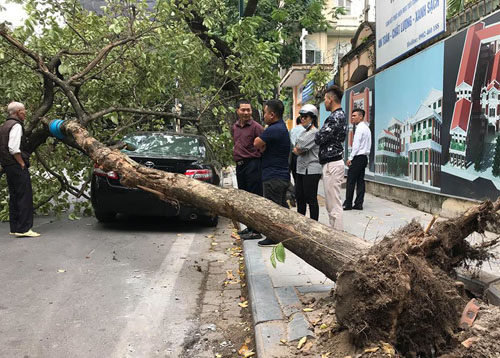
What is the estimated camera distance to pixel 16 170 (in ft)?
20.5

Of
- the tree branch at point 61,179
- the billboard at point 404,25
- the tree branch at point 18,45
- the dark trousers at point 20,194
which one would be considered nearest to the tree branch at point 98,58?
the tree branch at point 18,45

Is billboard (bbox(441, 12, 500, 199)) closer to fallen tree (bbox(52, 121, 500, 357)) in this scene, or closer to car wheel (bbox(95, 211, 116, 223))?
fallen tree (bbox(52, 121, 500, 357))

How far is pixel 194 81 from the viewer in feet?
28.4

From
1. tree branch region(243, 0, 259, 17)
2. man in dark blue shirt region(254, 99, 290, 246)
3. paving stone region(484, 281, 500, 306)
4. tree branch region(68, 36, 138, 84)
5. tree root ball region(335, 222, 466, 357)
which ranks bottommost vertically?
paving stone region(484, 281, 500, 306)

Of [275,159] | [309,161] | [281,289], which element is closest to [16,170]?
[275,159]

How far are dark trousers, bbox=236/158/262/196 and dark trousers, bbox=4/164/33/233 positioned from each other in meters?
3.18

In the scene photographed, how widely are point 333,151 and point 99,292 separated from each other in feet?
9.80

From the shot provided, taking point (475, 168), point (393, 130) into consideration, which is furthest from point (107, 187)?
point (393, 130)

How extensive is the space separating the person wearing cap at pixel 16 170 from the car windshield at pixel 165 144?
1.55 m

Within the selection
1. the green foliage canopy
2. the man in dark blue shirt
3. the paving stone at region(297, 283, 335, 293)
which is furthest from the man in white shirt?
the paving stone at region(297, 283, 335, 293)

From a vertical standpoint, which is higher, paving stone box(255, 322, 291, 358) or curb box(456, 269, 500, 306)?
curb box(456, 269, 500, 306)

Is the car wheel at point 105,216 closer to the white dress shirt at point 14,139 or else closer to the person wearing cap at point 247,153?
the white dress shirt at point 14,139

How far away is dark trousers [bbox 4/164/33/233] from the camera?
6242mm

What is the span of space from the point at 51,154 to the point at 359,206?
6.02m
